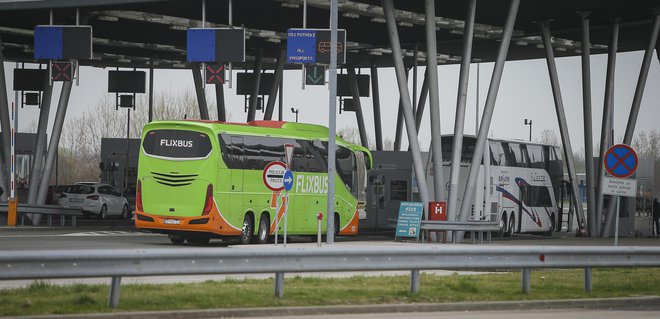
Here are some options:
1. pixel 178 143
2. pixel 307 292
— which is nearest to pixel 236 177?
pixel 178 143

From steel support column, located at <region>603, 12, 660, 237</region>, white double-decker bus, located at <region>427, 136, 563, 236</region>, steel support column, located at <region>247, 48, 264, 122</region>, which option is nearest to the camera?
steel support column, located at <region>603, 12, 660, 237</region>

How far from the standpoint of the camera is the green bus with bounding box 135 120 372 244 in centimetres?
3288

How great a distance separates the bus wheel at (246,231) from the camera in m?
34.4

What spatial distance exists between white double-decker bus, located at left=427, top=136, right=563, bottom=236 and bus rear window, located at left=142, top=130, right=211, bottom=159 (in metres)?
14.2

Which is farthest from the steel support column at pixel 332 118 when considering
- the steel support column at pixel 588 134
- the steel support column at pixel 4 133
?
the steel support column at pixel 588 134

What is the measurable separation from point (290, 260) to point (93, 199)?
140 feet

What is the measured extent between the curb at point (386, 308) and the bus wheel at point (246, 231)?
Answer: 16639mm

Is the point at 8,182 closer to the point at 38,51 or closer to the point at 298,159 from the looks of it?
the point at 38,51

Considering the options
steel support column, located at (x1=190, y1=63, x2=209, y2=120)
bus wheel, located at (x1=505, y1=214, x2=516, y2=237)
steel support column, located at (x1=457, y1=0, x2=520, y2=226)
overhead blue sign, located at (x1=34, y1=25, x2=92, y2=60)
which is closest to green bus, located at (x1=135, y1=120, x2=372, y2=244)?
steel support column, located at (x1=457, y1=0, x2=520, y2=226)

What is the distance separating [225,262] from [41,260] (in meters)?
2.58

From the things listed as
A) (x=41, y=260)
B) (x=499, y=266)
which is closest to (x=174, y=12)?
(x=499, y=266)

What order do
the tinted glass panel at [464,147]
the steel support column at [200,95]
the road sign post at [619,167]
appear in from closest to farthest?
1. the road sign post at [619,167]
2. the tinted glass panel at [464,147]
3. the steel support column at [200,95]

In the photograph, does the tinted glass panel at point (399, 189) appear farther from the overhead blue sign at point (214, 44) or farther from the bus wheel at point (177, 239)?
the bus wheel at point (177, 239)

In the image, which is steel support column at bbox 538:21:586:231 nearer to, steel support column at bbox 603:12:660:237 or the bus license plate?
steel support column at bbox 603:12:660:237
